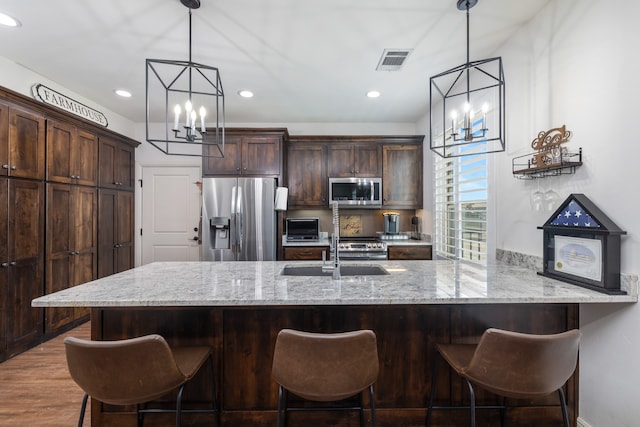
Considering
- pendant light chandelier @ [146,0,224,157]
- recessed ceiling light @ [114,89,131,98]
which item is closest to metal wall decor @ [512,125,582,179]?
pendant light chandelier @ [146,0,224,157]

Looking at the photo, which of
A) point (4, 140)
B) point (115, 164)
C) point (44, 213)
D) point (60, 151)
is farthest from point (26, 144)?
point (115, 164)

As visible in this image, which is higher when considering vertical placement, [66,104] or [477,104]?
[66,104]

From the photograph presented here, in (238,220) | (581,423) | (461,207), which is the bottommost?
(581,423)

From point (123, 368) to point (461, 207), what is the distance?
3.13m

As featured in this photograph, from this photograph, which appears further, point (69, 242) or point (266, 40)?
point (69, 242)

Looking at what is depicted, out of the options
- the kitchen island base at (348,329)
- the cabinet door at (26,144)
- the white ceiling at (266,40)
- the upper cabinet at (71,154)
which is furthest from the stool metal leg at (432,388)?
the upper cabinet at (71,154)

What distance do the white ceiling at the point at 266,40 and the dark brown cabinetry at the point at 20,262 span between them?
1267mm

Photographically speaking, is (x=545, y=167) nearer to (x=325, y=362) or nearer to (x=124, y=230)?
(x=325, y=362)

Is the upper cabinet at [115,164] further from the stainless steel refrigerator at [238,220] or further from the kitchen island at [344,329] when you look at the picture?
the kitchen island at [344,329]

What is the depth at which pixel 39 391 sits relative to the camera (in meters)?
2.24

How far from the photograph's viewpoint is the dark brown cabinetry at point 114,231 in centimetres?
372

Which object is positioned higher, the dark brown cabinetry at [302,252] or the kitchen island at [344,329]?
the dark brown cabinetry at [302,252]

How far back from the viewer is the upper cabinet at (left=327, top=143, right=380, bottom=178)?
4297 mm

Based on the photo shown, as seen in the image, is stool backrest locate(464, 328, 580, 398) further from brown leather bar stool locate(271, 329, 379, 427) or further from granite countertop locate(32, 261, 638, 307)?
brown leather bar stool locate(271, 329, 379, 427)
